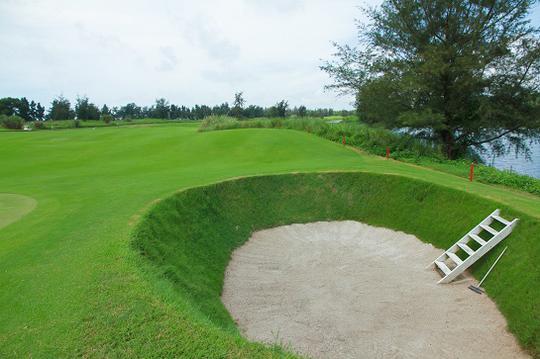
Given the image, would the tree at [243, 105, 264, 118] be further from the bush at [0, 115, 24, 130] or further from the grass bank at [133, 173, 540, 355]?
the grass bank at [133, 173, 540, 355]

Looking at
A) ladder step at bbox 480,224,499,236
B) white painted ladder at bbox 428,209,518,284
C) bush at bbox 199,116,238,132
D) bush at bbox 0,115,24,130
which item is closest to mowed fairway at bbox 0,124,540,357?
white painted ladder at bbox 428,209,518,284

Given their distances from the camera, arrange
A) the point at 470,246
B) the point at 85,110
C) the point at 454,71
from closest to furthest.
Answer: the point at 470,246
the point at 454,71
the point at 85,110

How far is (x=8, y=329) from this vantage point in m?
4.09

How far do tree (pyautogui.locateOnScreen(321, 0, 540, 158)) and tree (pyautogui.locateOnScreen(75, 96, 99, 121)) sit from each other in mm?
63704

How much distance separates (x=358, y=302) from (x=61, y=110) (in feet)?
255

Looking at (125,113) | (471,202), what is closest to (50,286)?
(471,202)

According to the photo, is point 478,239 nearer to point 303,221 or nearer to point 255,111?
point 303,221

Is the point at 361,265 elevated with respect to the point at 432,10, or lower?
lower

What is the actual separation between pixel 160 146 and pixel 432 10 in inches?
764

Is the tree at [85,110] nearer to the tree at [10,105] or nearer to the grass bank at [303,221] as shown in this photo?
the tree at [10,105]

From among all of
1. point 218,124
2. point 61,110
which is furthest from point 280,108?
point 61,110

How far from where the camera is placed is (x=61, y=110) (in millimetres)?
69750

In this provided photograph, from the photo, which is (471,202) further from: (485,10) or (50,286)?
(485,10)

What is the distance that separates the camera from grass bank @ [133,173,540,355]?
257 inches
